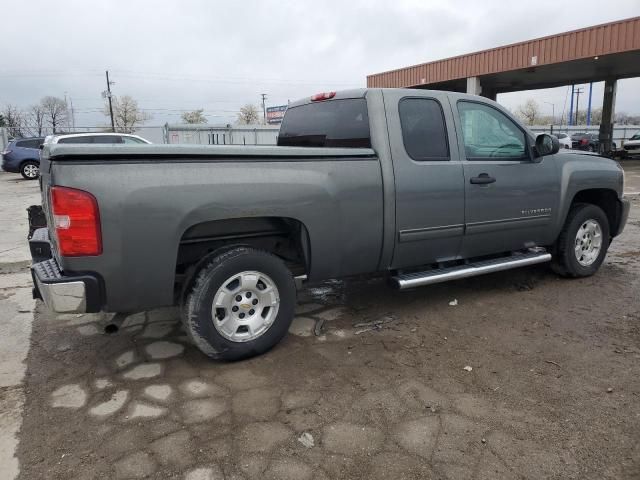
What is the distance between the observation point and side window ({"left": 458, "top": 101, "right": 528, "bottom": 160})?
4336 mm

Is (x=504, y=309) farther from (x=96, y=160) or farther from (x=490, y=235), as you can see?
(x=96, y=160)

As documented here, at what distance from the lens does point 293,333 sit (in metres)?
3.98

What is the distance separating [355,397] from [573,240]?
335 cm

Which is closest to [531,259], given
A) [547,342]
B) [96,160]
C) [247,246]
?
[547,342]

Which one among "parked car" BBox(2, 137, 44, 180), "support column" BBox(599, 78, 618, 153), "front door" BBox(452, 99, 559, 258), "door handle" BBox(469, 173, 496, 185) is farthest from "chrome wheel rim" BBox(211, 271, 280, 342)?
"support column" BBox(599, 78, 618, 153)

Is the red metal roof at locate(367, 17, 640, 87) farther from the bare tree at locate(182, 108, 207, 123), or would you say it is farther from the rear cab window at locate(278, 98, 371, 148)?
the bare tree at locate(182, 108, 207, 123)

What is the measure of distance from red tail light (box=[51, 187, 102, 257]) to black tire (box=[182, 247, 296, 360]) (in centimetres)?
68

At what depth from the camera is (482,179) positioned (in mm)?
4273

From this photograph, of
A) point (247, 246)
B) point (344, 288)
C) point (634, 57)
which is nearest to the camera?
point (247, 246)

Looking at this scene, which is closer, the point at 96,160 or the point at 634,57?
the point at 96,160

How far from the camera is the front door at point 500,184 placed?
4.29 m

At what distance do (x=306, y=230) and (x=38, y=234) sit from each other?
2093mm

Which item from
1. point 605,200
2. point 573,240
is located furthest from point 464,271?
point 605,200

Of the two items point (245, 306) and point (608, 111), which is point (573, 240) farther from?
point (608, 111)
